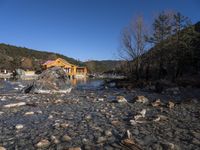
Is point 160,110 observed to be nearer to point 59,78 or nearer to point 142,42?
point 59,78

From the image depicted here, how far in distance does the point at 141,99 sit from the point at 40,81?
736 centimetres

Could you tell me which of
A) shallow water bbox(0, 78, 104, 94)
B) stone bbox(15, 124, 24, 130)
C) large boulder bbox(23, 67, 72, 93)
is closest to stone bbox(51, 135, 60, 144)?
stone bbox(15, 124, 24, 130)

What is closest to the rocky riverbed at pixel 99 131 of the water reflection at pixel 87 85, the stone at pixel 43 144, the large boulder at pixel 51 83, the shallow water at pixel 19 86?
the stone at pixel 43 144

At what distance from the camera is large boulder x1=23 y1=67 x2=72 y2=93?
14711mm

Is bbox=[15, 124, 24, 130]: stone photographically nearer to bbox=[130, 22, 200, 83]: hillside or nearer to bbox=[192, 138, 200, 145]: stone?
bbox=[192, 138, 200, 145]: stone

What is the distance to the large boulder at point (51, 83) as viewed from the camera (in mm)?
14711

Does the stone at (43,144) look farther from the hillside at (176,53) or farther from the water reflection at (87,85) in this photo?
the hillside at (176,53)

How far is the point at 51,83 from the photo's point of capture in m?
15.3

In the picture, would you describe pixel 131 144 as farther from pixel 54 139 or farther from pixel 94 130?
pixel 54 139

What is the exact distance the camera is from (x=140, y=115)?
6.64 metres

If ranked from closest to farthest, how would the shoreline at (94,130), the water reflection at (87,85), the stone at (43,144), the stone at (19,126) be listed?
1. the stone at (43,144)
2. the shoreline at (94,130)
3. the stone at (19,126)
4. the water reflection at (87,85)

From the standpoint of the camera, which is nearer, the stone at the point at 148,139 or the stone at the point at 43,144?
the stone at the point at 43,144

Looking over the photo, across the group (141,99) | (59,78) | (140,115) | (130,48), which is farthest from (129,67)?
(140,115)

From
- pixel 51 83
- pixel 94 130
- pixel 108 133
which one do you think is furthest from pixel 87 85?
pixel 108 133
